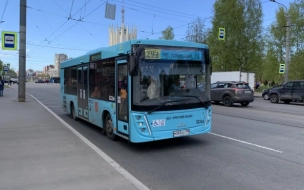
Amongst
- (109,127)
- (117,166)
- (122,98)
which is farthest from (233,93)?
(117,166)

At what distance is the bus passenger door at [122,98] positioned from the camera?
6859 millimetres

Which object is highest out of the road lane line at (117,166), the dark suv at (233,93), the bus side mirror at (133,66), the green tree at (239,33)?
the green tree at (239,33)

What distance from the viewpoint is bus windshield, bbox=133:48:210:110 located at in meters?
6.63

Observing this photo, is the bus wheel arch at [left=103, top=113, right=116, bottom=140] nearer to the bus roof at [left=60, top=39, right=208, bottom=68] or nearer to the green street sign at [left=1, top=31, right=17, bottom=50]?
the bus roof at [left=60, top=39, right=208, bottom=68]

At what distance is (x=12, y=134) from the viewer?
8891mm

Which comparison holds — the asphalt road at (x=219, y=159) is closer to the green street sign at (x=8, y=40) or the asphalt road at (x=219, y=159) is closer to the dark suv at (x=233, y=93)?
the dark suv at (x=233, y=93)

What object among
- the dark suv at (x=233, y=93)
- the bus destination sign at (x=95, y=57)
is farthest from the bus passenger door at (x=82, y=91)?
the dark suv at (x=233, y=93)

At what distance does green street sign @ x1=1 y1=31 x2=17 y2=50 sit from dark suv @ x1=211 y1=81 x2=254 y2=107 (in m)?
14.7

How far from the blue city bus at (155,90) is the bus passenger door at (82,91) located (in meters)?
1.80

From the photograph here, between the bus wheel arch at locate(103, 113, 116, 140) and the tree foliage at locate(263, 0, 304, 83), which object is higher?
the tree foliage at locate(263, 0, 304, 83)

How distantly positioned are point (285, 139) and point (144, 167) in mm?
4729

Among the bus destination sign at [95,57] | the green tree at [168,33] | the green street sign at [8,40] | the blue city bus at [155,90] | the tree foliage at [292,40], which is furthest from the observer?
the green tree at [168,33]

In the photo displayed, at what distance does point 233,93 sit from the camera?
18672mm

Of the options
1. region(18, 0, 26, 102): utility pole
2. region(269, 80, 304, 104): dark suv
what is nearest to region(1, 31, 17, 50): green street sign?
region(18, 0, 26, 102): utility pole
